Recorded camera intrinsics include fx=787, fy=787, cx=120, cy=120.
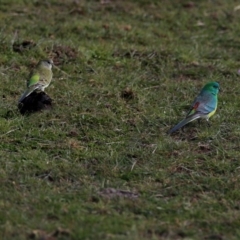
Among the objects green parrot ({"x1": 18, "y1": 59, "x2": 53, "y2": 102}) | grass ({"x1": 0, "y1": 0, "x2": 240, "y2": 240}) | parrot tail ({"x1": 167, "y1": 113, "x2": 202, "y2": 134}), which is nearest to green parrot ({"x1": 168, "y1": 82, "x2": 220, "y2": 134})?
parrot tail ({"x1": 167, "y1": 113, "x2": 202, "y2": 134})

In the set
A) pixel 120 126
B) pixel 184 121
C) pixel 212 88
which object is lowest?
pixel 120 126

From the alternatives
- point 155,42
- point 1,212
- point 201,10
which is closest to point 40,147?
point 1,212

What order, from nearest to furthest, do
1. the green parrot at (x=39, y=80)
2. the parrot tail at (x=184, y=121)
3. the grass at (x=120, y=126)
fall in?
1. the grass at (x=120, y=126)
2. the parrot tail at (x=184, y=121)
3. the green parrot at (x=39, y=80)

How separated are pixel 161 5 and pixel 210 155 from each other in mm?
4801

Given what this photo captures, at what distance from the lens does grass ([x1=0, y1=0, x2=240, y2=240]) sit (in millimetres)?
5246

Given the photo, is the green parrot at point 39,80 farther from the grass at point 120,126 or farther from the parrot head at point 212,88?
the parrot head at point 212,88

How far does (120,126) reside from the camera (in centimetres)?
697

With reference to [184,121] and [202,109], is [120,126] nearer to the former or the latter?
[184,121]

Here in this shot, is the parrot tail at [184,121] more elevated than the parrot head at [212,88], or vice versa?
the parrot head at [212,88]

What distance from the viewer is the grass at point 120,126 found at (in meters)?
5.25

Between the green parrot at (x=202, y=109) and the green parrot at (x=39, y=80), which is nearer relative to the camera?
the green parrot at (x=202, y=109)

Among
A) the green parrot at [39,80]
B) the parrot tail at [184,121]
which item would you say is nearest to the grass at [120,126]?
the parrot tail at [184,121]

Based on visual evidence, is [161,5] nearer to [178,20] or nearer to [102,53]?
[178,20]

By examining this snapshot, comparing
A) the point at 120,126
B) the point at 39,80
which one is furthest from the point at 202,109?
the point at 39,80
